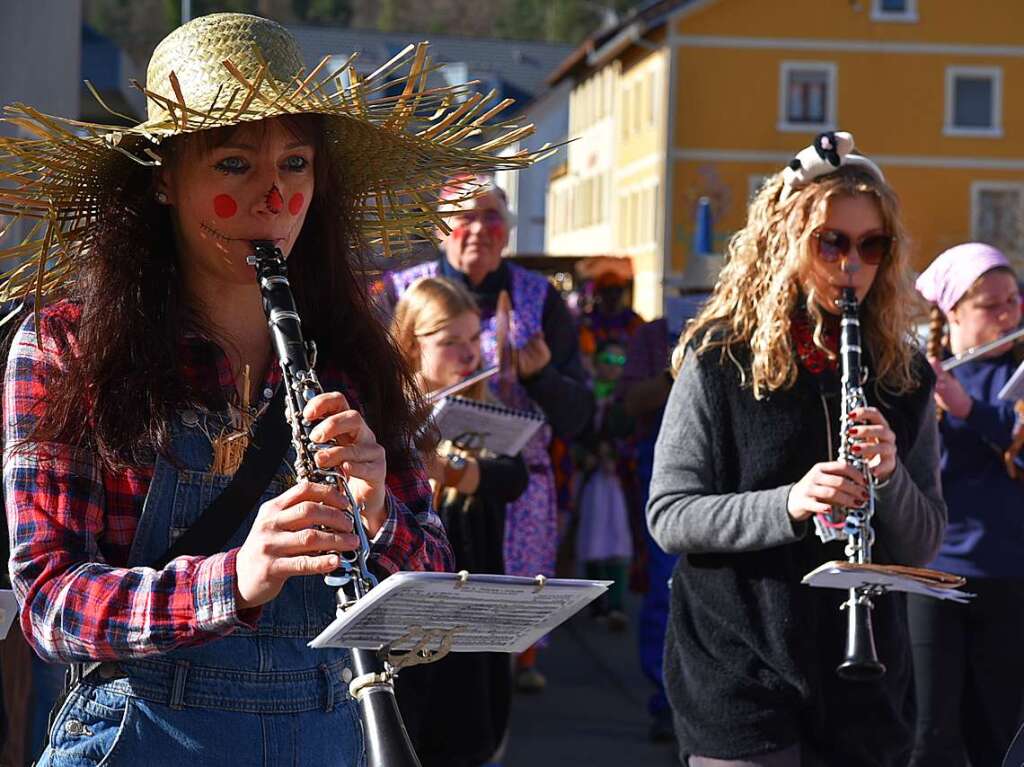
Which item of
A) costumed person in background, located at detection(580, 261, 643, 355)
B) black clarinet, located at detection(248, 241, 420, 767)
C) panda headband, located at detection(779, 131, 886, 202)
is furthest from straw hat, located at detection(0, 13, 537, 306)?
costumed person in background, located at detection(580, 261, 643, 355)

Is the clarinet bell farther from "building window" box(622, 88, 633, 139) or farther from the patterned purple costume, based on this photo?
"building window" box(622, 88, 633, 139)

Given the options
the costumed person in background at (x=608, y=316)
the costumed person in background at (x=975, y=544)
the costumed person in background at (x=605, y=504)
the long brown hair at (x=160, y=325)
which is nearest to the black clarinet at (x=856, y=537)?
the long brown hair at (x=160, y=325)

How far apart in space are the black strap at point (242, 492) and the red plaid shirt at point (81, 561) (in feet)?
0.21

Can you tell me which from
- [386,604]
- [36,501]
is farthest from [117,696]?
[386,604]

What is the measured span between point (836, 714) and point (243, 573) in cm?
188

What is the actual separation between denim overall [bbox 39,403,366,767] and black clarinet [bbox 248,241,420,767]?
0.46 feet

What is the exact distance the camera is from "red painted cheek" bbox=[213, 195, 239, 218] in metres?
2.53

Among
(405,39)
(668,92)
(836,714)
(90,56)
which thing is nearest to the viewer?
(836,714)

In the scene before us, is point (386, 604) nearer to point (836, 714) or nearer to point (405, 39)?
point (836, 714)

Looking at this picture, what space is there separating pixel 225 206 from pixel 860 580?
5.17 ft

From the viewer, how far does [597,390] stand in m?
10.7

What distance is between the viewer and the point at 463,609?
2.23 meters

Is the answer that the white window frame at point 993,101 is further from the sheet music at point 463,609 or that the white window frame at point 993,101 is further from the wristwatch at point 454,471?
the sheet music at point 463,609

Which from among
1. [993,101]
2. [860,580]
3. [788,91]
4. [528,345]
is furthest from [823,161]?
[993,101]
